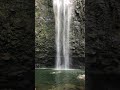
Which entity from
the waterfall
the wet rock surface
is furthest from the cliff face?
the wet rock surface

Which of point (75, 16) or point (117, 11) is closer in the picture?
point (117, 11)

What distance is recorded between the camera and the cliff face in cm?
1350

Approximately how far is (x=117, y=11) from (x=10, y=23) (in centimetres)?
146

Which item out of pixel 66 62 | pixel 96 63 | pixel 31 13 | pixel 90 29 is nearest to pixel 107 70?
pixel 96 63

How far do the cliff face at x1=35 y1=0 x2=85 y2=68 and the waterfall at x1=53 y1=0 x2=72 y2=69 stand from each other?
0.21 metres

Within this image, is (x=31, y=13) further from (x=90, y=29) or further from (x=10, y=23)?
(x=90, y=29)

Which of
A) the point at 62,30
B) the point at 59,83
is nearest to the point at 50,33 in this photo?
the point at 62,30

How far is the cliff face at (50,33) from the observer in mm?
13500

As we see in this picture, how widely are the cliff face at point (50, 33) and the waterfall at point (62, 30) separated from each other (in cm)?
21

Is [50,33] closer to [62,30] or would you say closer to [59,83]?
[62,30]

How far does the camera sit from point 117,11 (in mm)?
3668

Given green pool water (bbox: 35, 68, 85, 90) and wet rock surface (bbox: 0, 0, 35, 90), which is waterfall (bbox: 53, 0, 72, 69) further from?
wet rock surface (bbox: 0, 0, 35, 90)

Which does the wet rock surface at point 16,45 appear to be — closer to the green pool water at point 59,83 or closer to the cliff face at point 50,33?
the green pool water at point 59,83

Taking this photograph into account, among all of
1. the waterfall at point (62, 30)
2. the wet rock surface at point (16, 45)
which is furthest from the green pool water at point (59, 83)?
the waterfall at point (62, 30)
